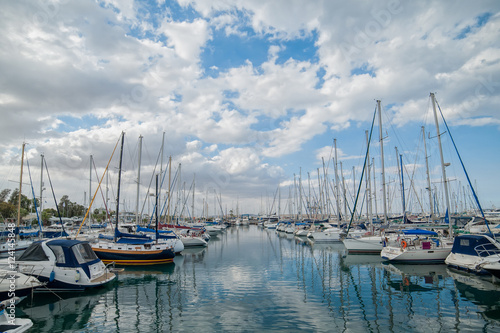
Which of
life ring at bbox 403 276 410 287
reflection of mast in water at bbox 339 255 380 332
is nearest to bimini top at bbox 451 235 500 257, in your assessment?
life ring at bbox 403 276 410 287

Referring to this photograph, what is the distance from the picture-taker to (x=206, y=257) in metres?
32.7

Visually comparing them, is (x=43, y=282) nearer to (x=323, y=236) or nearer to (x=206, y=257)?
(x=206, y=257)

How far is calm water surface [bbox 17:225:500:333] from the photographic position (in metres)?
11.9

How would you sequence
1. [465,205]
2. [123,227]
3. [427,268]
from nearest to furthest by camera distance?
[427,268] → [123,227] → [465,205]

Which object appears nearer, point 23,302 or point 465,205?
point 23,302

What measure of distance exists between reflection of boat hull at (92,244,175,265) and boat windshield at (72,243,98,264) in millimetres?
8287

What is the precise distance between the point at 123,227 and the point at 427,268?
108ft

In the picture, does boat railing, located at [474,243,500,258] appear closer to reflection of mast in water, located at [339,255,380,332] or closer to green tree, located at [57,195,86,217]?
reflection of mast in water, located at [339,255,380,332]

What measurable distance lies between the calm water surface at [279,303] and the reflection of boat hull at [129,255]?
298cm

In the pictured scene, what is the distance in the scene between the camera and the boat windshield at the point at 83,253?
1698 centimetres

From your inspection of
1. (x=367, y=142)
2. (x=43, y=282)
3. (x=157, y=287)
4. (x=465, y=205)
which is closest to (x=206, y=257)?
(x=157, y=287)

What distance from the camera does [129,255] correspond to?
86.5ft

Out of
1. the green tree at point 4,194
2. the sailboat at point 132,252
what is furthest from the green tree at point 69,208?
the sailboat at point 132,252

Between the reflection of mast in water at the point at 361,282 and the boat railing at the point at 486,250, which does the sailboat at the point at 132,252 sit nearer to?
the reflection of mast in water at the point at 361,282
